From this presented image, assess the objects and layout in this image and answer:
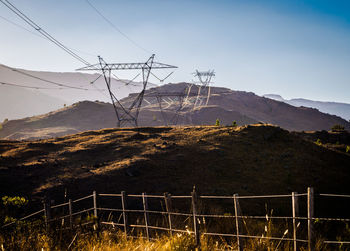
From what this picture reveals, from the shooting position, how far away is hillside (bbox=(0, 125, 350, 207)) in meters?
18.0

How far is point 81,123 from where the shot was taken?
7912 centimetres

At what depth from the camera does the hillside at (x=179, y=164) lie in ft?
59.1

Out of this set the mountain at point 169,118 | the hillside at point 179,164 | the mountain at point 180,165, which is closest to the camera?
the mountain at point 180,165

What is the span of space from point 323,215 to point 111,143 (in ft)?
64.0

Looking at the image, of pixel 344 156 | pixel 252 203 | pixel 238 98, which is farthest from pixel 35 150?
pixel 238 98

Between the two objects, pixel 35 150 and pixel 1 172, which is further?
pixel 35 150

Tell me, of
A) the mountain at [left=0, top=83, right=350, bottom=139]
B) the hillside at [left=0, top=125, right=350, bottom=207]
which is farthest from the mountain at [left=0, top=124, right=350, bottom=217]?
the mountain at [left=0, top=83, right=350, bottom=139]

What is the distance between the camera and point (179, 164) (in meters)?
21.2

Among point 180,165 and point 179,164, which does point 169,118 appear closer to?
point 179,164

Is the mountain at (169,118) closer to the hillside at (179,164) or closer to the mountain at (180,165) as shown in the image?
the mountain at (180,165)

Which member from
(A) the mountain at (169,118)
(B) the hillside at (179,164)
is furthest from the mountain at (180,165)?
(A) the mountain at (169,118)

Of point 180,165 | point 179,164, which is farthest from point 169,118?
point 180,165

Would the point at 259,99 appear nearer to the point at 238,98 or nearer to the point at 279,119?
the point at 238,98

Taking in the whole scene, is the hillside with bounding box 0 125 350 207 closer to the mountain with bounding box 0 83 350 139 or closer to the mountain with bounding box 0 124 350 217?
the mountain with bounding box 0 124 350 217
